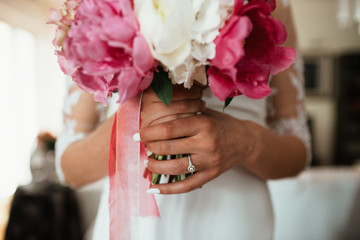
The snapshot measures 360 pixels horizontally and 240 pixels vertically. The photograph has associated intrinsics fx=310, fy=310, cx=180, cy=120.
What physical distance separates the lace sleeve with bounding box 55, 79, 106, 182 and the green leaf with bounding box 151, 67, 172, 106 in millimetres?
389

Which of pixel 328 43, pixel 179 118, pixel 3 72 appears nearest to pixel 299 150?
pixel 179 118

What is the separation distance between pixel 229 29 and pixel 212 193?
0.47 m

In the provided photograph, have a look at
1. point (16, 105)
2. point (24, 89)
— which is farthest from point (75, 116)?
point (24, 89)

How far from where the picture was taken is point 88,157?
0.74 meters

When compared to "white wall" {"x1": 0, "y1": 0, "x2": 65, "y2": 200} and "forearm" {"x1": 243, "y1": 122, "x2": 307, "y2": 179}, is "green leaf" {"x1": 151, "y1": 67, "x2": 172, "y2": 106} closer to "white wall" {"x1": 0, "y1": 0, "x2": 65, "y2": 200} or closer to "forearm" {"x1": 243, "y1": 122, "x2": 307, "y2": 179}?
"forearm" {"x1": 243, "y1": 122, "x2": 307, "y2": 179}

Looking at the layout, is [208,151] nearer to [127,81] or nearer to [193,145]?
[193,145]

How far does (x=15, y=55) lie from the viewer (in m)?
4.24

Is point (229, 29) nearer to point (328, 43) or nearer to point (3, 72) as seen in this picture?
point (3, 72)

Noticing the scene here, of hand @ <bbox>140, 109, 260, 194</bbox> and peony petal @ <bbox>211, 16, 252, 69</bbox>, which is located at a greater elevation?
peony petal @ <bbox>211, 16, 252, 69</bbox>

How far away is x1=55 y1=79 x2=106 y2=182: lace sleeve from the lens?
0.81 metres

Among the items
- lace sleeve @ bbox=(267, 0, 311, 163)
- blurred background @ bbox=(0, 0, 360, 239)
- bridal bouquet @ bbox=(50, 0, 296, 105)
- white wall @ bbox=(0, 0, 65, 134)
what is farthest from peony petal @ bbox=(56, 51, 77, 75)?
white wall @ bbox=(0, 0, 65, 134)

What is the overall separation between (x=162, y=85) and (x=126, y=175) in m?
0.19

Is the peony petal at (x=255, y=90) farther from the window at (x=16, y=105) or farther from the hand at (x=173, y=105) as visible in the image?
the window at (x=16, y=105)

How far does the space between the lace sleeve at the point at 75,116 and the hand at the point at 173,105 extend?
1.08ft
